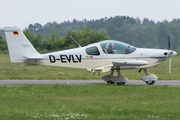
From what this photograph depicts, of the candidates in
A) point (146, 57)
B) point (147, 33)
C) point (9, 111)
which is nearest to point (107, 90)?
point (146, 57)

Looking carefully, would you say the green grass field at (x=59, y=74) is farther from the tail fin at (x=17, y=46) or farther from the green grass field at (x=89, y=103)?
the green grass field at (x=89, y=103)

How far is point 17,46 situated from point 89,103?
618cm

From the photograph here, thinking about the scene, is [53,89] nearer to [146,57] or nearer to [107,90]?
[107,90]

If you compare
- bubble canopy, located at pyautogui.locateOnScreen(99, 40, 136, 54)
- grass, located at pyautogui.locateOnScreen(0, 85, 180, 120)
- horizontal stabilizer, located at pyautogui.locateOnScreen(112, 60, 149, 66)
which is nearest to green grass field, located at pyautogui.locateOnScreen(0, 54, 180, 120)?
grass, located at pyautogui.locateOnScreen(0, 85, 180, 120)

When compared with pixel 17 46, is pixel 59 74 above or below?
below

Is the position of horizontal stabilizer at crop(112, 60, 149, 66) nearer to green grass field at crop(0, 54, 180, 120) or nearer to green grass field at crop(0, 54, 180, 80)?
green grass field at crop(0, 54, 180, 120)

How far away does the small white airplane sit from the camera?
1370 centimetres

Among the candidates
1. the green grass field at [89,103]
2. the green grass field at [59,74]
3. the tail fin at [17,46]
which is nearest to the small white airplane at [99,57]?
the tail fin at [17,46]

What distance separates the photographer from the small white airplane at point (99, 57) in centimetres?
1370

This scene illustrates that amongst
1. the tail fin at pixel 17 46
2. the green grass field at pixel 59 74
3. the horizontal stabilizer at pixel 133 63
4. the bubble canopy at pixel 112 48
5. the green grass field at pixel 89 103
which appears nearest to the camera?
the green grass field at pixel 89 103

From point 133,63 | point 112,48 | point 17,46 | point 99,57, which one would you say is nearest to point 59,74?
point 99,57

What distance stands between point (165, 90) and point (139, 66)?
261 centimetres

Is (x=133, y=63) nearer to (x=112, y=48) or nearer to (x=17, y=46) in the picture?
(x=112, y=48)

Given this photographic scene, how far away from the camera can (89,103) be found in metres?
9.00
